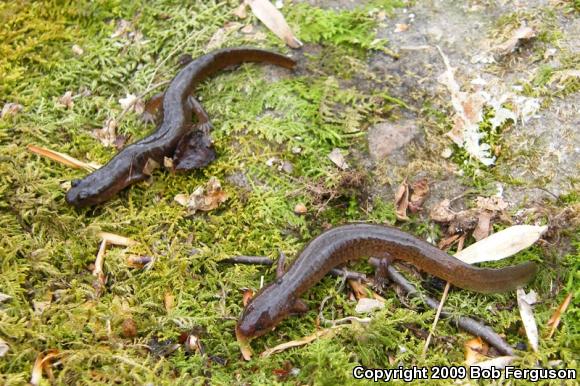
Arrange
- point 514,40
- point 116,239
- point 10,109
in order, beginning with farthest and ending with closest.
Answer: point 10,109 < point 514,40 < point 116,239

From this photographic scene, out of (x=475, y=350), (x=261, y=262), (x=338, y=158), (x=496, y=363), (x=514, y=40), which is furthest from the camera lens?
(x=514, y=40)

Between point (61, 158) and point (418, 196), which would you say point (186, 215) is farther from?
point (418, 196)

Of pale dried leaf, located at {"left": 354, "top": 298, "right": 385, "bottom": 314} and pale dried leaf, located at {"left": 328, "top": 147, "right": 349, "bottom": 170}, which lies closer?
pale dried leaf, located at {"left": 354, "top": 298, "right": 385, "bottom": 314}

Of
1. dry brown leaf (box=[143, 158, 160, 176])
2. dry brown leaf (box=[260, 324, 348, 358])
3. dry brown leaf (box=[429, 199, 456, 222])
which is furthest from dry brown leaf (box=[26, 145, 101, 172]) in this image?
dry brown leaf (box=[429, 199, 456, 222])

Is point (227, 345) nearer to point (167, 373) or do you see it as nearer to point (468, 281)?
point (167, 373)

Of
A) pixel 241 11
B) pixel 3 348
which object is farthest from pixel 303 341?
pixel 241 11

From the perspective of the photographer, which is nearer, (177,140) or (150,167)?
(150,167)

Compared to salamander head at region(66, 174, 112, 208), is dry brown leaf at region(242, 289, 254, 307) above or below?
below

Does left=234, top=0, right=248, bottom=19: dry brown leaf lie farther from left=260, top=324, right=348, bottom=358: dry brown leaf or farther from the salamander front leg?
left=260, top=324, right=348, bottom=358: dry brown leaf
